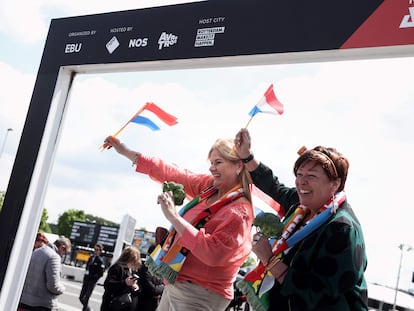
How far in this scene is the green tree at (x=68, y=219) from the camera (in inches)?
2667

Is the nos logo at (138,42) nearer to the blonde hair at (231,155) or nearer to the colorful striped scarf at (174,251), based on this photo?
the blonde hair at (231,155)

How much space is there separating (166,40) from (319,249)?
1.89m

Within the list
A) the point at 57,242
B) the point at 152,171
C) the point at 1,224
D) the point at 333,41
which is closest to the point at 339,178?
the point at 333,41

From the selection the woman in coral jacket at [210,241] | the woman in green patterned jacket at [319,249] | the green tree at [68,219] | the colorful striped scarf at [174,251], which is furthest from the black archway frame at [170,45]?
the green tree at [68,219]

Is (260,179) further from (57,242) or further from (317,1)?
(57,242)

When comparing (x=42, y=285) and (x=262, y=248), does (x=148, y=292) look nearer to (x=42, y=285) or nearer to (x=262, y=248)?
(x=42, y=285)

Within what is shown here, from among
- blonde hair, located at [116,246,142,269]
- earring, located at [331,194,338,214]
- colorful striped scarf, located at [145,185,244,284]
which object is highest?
earring, located at [331,194,338,214]

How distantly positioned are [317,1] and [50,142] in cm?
210

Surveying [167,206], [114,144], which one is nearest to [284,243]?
[167,206]

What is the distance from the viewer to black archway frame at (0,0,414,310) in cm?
246

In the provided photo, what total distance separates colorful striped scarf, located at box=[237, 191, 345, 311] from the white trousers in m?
0.27

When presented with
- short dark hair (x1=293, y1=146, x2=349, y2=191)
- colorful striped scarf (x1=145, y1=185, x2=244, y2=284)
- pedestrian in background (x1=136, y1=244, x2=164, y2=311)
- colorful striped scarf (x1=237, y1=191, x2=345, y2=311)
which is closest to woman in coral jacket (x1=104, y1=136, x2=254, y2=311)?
colorful striped scarf (x1=145, y1=185, x2=244, y2=284)

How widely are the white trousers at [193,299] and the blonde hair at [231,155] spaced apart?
0.54 m

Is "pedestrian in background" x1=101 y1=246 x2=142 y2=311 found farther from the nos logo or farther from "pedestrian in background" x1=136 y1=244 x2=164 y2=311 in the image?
the nos logo
